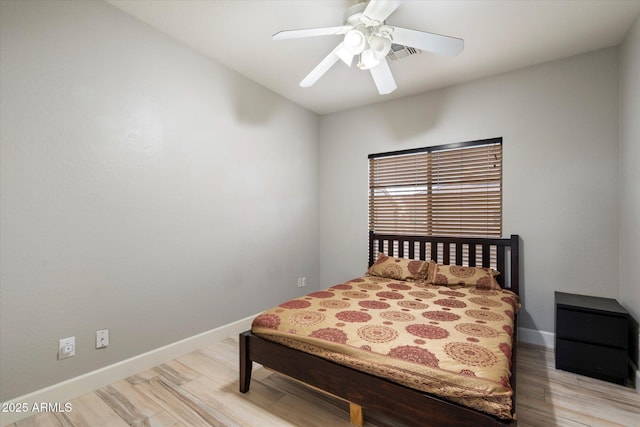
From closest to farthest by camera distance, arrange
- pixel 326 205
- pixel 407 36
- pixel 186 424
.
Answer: pixel 186 424 → pixel 407 36 → pixel 326 205

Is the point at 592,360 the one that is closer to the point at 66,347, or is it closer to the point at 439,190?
the point at 439,190

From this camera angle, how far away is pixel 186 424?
164cm

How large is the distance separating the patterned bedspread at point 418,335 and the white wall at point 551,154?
0.59 m

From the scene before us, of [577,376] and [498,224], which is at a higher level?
[498,224]

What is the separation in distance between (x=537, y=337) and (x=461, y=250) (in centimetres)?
99

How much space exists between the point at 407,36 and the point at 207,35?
5.18 feet

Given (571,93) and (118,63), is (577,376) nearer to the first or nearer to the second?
(571,93)

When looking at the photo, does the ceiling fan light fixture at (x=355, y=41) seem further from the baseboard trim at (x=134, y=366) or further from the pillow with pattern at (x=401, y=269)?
the baseboard trim at (x=134, y=366)

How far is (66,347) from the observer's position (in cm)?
184

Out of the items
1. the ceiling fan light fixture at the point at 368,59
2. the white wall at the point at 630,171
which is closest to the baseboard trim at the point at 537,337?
the white wall at the point at 630,171

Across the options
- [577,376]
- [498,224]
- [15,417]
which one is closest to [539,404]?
[577,376]

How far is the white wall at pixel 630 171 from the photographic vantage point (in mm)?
2062

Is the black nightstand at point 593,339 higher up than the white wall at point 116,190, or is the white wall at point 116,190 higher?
the white wall at point 116,190

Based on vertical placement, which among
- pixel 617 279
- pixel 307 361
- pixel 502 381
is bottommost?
pixel 307 361
